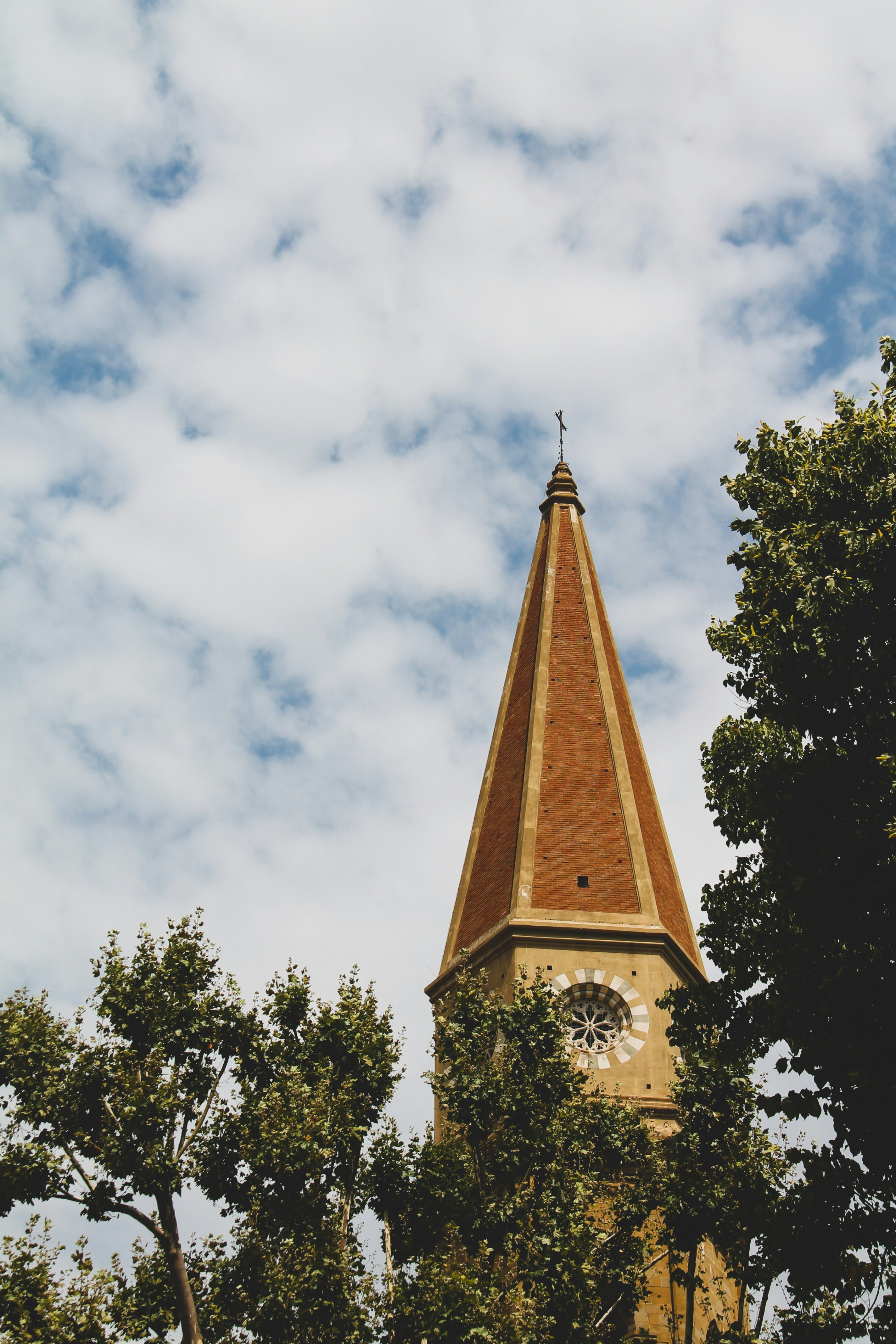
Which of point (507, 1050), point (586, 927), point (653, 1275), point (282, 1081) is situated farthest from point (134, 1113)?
point (586, 927)

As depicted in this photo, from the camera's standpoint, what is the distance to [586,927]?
2589cm

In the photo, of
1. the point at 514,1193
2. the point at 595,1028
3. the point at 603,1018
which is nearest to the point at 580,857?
the point at 603,1018

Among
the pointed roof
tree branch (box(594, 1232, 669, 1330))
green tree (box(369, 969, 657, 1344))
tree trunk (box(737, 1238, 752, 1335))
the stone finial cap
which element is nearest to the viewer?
tree trunk (box(737, 1238, 752, 1335))

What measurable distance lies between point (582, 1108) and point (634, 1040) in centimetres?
824

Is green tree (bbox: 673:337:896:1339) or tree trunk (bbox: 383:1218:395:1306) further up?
green tree (bbox: 673:337:896:1339)

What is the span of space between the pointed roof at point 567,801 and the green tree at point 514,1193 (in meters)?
9.08

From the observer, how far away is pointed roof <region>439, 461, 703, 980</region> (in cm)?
2709

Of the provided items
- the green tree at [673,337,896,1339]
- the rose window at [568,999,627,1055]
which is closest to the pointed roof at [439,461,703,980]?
the rose window at [568,999,627,1055]

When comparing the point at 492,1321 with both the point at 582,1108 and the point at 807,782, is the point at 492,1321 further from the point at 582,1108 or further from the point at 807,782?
the point at 807,782

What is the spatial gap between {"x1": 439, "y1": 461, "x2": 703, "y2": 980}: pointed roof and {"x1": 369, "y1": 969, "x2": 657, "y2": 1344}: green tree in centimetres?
908

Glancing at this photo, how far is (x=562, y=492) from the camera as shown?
4050 cm

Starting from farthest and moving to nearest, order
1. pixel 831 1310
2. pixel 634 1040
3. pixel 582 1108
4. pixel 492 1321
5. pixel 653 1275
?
pixel 634 1040 < pixel 653 1275 < pixel 582 1108 < pixel 831 1310 < pixel 492 1321

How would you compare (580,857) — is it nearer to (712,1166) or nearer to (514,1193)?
(712,1166)

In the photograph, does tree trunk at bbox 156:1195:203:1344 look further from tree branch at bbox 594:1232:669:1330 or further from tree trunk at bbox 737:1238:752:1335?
tree trunk at bbox 737:1238:752:1335
